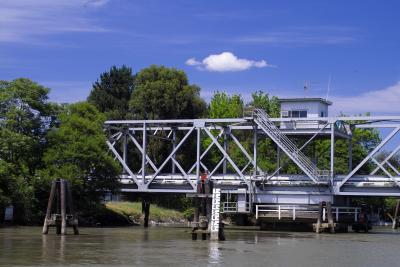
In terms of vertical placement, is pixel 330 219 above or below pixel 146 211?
below

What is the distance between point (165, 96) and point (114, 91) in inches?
456

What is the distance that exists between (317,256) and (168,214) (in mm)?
59631

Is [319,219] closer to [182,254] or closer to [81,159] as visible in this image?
[81,159]

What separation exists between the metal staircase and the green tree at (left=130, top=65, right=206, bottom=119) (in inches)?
862

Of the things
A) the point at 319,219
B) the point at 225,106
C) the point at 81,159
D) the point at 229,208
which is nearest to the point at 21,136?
the point at 81,159

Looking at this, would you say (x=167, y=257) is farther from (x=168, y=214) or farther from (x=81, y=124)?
(x=168, y=214)

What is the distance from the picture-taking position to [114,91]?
101250 mm

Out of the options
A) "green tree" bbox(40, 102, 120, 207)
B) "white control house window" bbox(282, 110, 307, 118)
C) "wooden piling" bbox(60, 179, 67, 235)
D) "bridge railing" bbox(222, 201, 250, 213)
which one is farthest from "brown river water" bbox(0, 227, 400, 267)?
"white control house window" bbox(282, 110, 307, 118)

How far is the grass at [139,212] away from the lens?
81.8m

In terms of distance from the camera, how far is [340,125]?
2889 inches

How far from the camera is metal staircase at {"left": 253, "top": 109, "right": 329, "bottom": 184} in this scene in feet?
222

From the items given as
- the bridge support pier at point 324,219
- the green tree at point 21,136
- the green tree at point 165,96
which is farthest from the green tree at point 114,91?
the bridge support pier at point 324,219

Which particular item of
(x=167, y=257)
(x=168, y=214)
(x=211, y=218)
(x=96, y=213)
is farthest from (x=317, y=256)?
(x=168, y=214)

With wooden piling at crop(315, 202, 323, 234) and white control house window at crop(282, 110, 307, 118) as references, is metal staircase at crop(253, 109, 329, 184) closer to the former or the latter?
wooden piling at crop(315, 202, 323, 234)
